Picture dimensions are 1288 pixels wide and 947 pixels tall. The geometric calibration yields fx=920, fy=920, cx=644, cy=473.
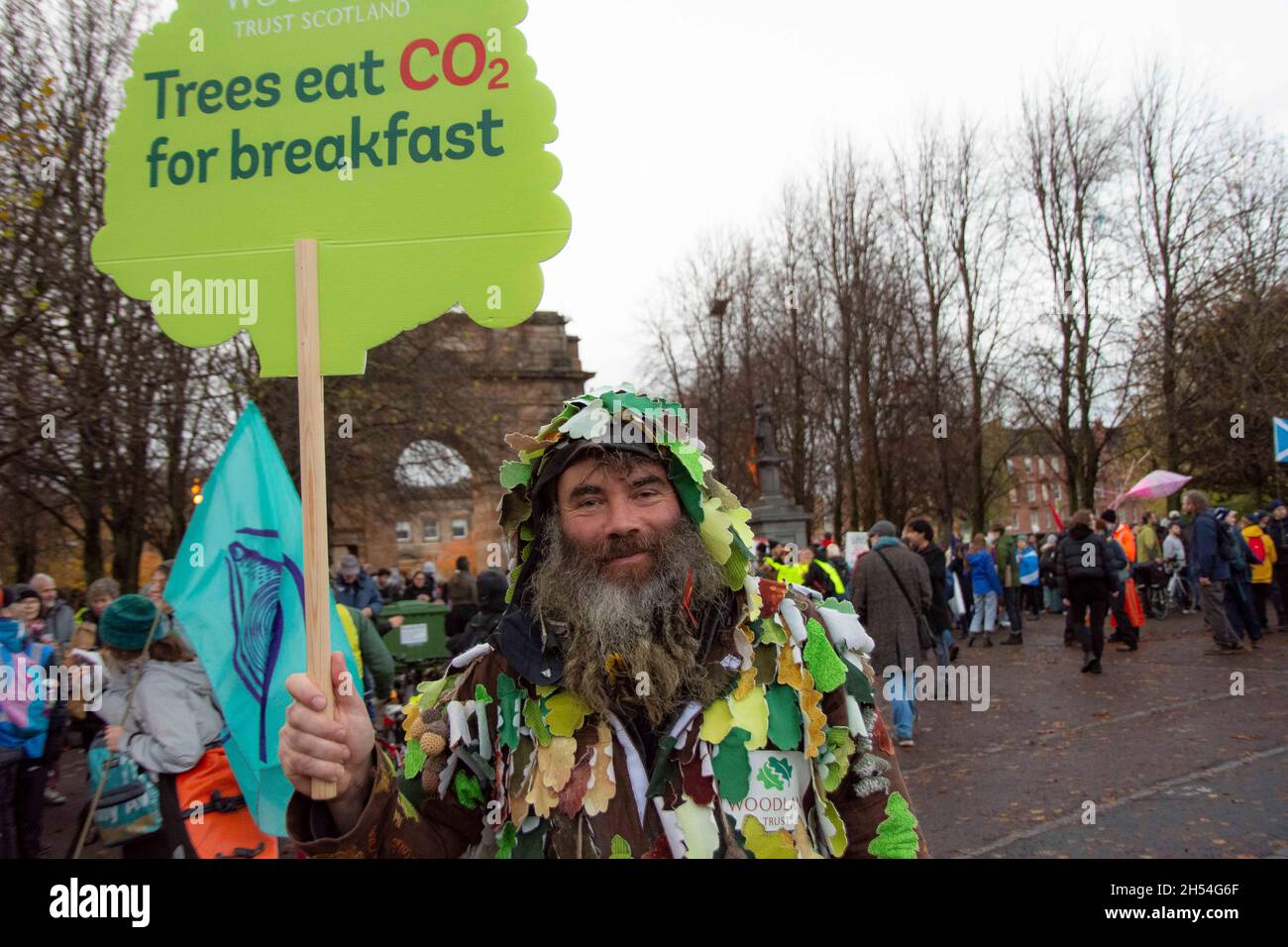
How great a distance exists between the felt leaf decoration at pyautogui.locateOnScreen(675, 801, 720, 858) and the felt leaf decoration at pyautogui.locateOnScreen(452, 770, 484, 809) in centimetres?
42

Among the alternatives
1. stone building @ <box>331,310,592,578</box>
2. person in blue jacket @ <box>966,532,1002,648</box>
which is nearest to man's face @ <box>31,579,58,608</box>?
stone building @ <box>331,310,592,578</box>

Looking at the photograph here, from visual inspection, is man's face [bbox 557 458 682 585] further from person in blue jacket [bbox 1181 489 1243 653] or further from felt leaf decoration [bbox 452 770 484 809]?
person in blue jacket [bbox 1181 489 1243 653]

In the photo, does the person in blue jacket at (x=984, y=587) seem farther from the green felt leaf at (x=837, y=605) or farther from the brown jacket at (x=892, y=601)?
the green felt leaf at (x=837, y=605)

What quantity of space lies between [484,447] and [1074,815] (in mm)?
18624

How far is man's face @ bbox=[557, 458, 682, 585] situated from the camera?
1.99m

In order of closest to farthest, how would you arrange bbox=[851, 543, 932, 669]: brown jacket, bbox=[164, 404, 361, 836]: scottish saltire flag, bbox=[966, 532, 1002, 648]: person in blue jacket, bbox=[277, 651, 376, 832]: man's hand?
bbox=[277, 651, 376, 832]: man's hand → bbox=[164, 404, 361, 836]: scottish saltire flag → bbox=[851, 543, 932, 669]: brown jacket → bbox=[966, 532, 1002, 648]: person in blue jacket

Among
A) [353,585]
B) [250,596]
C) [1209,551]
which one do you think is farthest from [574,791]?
[1209,551]

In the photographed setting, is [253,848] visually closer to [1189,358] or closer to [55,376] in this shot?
[55,376]

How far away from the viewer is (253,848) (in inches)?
155

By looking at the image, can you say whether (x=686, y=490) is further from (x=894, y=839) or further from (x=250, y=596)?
(x=250, y=596)

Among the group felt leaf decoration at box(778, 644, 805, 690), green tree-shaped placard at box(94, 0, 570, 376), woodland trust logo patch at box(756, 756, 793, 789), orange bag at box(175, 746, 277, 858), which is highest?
green tree-shaped placard at box(94, 0, 570, 376)

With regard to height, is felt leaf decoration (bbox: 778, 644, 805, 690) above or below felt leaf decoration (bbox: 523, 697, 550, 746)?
above

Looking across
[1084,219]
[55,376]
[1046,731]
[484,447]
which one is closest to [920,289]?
[1084,219]

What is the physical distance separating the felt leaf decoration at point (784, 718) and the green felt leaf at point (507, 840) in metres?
0.54
